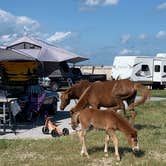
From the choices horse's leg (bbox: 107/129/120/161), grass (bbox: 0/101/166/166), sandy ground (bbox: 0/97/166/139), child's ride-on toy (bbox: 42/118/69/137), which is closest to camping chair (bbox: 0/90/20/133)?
sandy ground (bbox: 0/97/166/139)

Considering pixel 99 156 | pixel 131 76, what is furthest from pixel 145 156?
pixel 131 76

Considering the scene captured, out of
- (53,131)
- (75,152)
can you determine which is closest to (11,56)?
(53,131)

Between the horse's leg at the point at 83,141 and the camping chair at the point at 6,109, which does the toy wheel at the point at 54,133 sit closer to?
the camping chair at the point at 6,109

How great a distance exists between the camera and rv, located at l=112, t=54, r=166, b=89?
4088 cm

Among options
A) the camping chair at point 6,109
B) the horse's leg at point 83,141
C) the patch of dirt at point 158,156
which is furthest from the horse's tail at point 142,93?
the horse's leg at point 83,141

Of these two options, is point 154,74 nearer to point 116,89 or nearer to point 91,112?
point 116,89

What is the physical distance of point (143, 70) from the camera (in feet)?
136

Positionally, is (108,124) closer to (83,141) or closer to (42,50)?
(83,141)

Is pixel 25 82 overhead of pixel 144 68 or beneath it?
beneath

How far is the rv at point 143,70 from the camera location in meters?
40.9

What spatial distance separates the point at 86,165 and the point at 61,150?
58.4 inches

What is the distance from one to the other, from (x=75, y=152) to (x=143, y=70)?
3194 centimetres

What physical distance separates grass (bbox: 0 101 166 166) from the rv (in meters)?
28.2

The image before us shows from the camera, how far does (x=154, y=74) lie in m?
41.3
